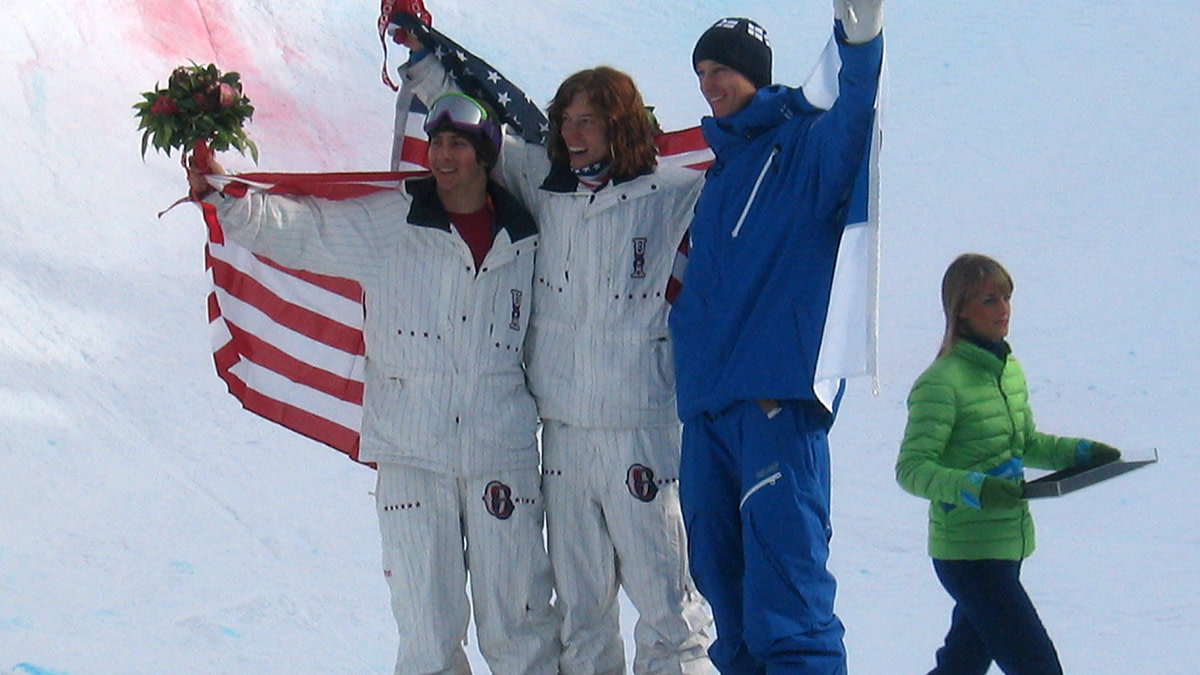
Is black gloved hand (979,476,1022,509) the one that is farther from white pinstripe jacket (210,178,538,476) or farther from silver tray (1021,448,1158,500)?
white pinstripe jacket (210,178,538,476)

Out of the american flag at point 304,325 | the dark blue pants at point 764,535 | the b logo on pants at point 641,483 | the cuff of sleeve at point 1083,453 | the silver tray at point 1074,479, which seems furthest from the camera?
the american flag at point 304,325

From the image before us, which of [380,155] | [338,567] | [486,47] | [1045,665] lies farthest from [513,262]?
[486,47]

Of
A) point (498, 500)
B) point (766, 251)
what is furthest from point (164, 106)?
point (766, 251)

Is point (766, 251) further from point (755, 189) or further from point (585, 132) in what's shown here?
point (585, 132)

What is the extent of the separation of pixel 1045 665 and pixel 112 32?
21.5 feet

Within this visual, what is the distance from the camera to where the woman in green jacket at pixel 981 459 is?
11.2 ft

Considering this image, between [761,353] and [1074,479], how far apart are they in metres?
0.76

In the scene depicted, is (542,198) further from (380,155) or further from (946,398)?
(380,155)

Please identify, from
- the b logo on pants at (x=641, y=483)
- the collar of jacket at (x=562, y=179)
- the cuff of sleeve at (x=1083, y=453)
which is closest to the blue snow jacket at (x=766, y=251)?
the b logo on pants at (x=641, y=483)

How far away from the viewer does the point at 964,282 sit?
3.57 m

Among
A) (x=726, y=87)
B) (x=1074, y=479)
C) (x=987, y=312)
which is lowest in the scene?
(x=1074, y=479)

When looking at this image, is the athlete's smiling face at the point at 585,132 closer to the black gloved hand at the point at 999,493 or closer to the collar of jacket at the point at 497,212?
the collar of jacket at the point at 497,212

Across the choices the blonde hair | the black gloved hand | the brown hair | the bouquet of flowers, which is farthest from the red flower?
the black gloved hand

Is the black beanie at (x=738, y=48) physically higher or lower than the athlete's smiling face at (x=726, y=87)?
higher
